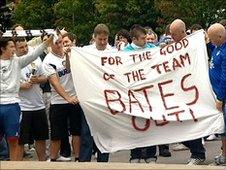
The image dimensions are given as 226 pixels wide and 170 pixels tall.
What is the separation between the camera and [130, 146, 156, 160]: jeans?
9.55 meters

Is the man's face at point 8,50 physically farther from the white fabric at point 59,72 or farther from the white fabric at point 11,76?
the white fabric at point 59,72

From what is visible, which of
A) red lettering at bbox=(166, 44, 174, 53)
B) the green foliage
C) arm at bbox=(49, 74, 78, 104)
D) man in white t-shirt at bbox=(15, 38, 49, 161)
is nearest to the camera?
red lettering at bbox=(166, 44, 174, 53)

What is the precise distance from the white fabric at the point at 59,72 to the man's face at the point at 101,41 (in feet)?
1.94

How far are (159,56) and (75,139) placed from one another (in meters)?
1.83

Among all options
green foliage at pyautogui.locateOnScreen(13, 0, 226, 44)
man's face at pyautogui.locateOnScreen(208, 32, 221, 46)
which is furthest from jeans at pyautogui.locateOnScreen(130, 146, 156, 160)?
green foliage at pyautogui.locateOnScreen(13, 0, 226, 44)

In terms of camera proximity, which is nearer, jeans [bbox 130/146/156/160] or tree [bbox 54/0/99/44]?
jeans [bbox 130/146/156/160]

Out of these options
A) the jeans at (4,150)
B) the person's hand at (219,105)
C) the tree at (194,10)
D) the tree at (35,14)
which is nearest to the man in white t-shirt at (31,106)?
the jeans at (4,150)

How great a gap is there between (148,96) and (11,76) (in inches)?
69.0

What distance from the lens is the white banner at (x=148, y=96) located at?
8516 millimetres

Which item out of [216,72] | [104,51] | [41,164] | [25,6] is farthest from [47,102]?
[25,6]

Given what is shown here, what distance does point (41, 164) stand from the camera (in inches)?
270

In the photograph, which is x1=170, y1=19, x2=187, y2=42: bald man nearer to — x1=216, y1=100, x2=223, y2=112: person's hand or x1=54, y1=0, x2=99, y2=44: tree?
x1=216, y1=100, x2=223, y2=112: person's hand

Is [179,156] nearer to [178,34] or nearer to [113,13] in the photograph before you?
[178,34]

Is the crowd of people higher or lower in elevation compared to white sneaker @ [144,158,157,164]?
higher
